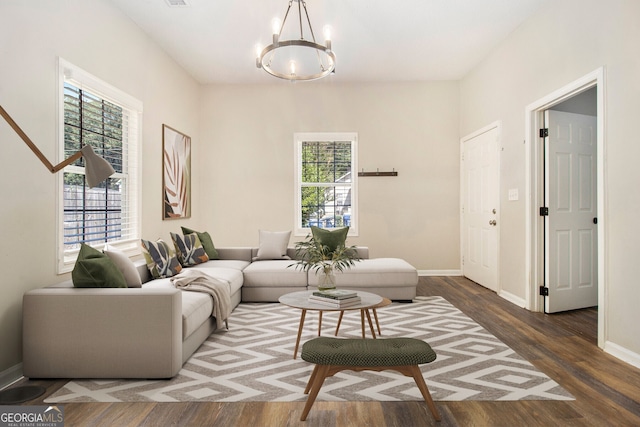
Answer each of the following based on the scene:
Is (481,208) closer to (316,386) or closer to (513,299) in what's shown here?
(513,299)

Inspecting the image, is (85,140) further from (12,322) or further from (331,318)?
(331,318)

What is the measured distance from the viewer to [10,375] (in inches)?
103

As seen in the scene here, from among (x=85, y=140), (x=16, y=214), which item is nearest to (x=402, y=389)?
(x=16, y=214)

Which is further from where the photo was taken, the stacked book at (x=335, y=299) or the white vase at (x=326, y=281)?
the white vase at (x=326, y=281)

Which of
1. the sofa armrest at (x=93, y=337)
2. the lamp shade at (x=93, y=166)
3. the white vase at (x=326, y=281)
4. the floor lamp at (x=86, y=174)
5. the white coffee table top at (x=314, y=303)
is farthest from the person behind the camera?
the white vase at (x=326, y=281)

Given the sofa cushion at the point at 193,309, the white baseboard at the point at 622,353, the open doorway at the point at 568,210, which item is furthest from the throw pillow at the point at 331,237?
the white baseboard at the point at 622,353

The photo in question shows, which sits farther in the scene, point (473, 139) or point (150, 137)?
point (473, 139)

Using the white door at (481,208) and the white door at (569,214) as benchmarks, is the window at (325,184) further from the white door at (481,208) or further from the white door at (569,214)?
the white door at (569,214)

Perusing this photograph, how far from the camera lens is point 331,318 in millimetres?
4074

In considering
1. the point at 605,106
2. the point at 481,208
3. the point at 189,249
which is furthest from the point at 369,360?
the point at 481,208

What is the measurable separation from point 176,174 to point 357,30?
9.60 ft

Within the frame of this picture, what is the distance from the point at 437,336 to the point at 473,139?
3.51 metres

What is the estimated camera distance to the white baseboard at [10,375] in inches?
100

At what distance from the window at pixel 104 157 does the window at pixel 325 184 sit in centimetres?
275
